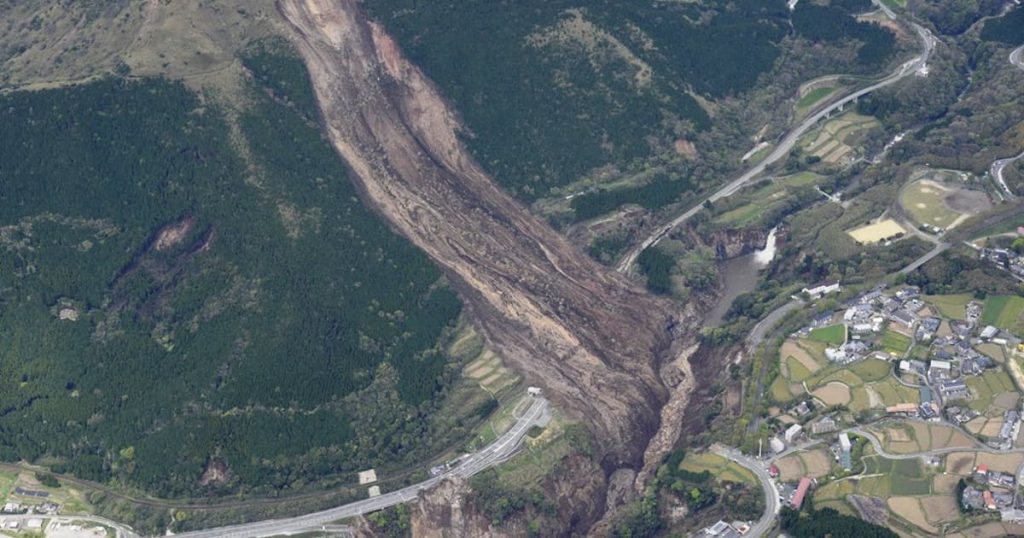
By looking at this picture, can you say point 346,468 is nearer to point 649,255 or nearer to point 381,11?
point 649,255

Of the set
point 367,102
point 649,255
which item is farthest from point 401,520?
point 367,102

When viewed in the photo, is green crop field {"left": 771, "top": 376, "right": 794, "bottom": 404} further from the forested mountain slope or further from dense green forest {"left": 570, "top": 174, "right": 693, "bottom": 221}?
the forested mountain slope

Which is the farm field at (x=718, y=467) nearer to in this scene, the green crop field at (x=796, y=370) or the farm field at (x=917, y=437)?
the green crop field at (x=796, y=370)

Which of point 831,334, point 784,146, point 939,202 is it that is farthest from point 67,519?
point 939,202

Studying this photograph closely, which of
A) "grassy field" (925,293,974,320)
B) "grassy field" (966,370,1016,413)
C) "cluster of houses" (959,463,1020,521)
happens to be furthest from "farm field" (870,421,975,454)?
"grassy field" (925,293,974,320)

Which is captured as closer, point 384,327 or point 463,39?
point 384,327

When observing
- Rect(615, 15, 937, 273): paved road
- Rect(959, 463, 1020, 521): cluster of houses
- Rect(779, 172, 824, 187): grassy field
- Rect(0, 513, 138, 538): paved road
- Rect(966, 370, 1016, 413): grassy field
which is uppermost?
Rect(0, 513, 138, 538): paved road
